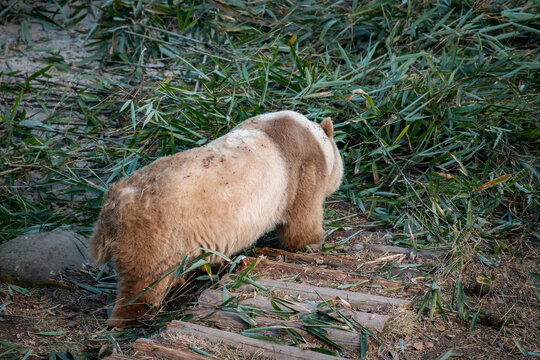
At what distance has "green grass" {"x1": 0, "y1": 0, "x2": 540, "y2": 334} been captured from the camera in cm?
471

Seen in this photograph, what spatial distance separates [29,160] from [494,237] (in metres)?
4.29

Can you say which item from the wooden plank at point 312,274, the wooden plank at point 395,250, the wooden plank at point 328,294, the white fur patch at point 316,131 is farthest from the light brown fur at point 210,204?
the wooden plank at point 328,294

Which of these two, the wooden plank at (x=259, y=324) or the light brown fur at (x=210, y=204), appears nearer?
the wooden plank at (x=259, y=324)

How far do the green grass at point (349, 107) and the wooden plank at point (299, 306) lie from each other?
1.09 metres

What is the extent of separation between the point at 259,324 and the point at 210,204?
0.81m

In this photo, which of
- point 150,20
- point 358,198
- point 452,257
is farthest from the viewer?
point 150,20

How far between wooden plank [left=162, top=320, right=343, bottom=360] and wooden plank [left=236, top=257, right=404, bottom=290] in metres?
0.81

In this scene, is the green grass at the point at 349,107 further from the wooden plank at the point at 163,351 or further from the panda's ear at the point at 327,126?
the wooden plank at the point at 163,351

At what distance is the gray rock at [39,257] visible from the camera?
4.03 meters

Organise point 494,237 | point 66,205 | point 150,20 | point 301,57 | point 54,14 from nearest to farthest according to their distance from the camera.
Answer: point 494,237 → point 66,205 → point 301,57 → point 150,20 → point 54,14

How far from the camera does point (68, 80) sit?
22.1ft

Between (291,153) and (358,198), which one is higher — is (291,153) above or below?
above

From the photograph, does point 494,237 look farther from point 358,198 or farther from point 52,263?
point 52,263

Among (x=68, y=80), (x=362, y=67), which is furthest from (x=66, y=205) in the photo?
(x=362, y=67)
